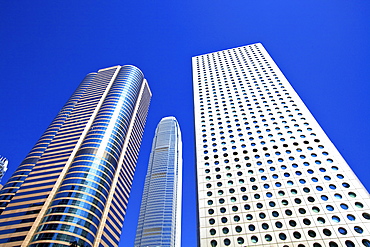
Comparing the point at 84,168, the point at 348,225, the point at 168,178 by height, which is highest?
the point at 168,178

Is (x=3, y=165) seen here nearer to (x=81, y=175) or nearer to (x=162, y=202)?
(x=81, y=175)

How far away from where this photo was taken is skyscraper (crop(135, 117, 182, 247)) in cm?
14388

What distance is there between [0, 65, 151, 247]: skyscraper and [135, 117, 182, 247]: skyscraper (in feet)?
216

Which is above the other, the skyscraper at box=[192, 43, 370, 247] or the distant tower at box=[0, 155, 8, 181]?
the distant tower at box=[0, 155, 8, 181]

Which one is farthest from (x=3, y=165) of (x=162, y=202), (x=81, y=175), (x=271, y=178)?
(x=271, y=178)

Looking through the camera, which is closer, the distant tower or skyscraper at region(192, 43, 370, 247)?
skyscraper at region(192, 43, 370, 247)

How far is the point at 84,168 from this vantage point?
228 ft

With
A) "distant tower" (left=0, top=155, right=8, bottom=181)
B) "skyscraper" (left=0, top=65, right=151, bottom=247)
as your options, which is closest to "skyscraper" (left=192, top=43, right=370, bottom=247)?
"skyscraper" (left=0, top=65, right=151, bottom=247)

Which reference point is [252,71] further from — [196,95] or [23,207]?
[23,207]

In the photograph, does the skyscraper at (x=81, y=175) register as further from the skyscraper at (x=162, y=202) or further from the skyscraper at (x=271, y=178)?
the skyscraper at (x=162, y=202)

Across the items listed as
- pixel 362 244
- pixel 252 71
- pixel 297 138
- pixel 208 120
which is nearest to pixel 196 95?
pixel 208 120

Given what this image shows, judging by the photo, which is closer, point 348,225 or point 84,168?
point 348,225

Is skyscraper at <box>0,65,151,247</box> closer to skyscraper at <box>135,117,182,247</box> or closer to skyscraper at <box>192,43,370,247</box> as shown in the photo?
skyscraper at <box>192,43,370,247</box>

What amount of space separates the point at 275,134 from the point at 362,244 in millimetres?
18656
